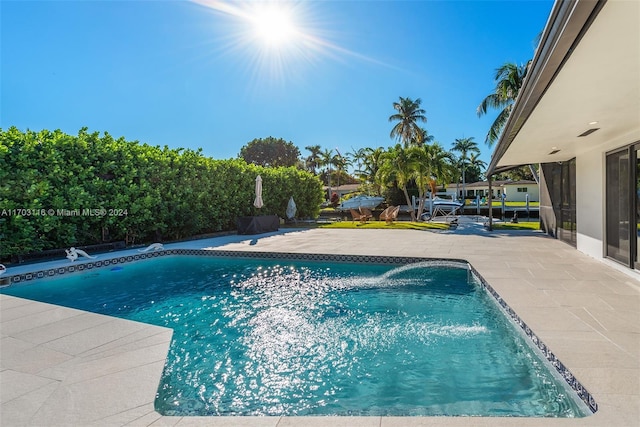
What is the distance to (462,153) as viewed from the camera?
203 ft

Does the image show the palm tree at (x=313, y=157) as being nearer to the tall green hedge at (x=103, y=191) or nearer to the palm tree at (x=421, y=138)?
the palm tree at (x=421, y=138)

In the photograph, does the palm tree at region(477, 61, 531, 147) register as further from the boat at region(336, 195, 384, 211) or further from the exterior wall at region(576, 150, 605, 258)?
the exterior wall at region(576, 150, 605, 258)

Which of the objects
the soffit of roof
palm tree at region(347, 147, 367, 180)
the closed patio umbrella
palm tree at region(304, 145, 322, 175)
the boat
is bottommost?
the boat

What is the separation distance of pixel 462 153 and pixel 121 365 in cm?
6541

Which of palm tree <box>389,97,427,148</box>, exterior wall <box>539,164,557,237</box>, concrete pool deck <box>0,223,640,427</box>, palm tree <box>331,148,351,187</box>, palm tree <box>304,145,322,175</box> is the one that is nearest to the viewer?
concrete pool deck <box>0,223,640,427</box>

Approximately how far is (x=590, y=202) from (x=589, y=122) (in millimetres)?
3766

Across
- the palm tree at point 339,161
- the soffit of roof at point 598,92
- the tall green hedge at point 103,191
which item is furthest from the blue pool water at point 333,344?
the palm tree at point 339,161

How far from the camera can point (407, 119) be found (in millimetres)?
36094

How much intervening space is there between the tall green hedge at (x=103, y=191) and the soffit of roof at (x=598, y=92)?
35.1ft

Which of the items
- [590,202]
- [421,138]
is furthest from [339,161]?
[590,202]

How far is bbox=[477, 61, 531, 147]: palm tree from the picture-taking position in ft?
69.4

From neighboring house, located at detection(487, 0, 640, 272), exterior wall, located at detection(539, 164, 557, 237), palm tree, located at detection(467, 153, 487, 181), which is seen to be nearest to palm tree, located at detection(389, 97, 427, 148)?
exterior wall, located at detection(539, 164, 557, 237)

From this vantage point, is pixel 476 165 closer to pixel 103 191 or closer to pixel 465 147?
pixel 465 147

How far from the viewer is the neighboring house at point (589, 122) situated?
2658 millimetres
